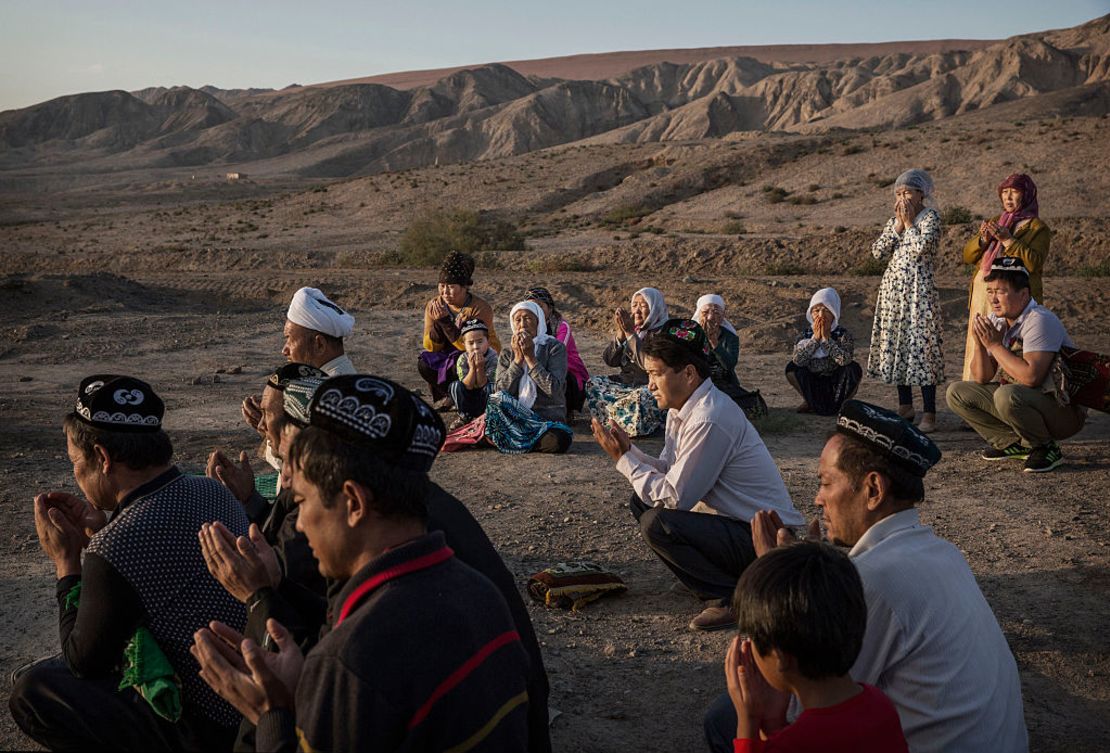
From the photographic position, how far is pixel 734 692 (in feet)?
8.35

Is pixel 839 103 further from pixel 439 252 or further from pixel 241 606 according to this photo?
pixel 241 606

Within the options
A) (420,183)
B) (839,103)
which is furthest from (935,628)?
(839,103)

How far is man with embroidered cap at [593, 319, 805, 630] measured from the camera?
4875 mm

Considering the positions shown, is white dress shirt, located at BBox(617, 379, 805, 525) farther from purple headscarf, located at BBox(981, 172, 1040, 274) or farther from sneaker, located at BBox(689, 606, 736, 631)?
purple headscarf, located at BBox(981, 172, 1040, 274)

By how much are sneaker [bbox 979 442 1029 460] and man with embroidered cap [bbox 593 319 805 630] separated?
3392mm

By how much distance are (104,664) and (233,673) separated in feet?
2.74

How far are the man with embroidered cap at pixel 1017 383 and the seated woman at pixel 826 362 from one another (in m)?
1.83

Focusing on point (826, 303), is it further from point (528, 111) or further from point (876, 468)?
point (528, 111)

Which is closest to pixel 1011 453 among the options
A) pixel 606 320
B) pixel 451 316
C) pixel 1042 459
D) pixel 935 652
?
pixel 1042 459

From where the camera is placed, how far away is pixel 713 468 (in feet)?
16.0

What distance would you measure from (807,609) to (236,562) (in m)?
A: 1.44

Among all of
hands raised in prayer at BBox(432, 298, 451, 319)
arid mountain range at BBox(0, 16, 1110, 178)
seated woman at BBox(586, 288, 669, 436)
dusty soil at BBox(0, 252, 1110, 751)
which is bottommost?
dusty soil at BBox(0, 252, 1110, 751)

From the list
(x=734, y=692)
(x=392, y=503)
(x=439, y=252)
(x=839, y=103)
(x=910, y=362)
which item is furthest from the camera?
(x=839, y=103)

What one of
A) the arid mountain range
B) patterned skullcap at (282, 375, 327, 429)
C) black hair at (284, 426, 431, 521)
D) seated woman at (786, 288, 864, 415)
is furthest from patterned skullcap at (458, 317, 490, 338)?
the arid mountain range
